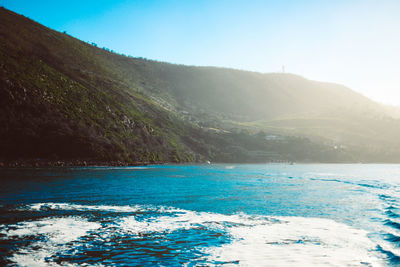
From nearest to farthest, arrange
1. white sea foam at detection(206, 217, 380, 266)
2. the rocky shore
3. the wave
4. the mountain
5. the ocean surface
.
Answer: the ocean surface → white sea foam at detection(206, 217, 380, 266) → the wave → the rocky shore → the mountain

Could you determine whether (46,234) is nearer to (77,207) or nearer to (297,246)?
(77,207)

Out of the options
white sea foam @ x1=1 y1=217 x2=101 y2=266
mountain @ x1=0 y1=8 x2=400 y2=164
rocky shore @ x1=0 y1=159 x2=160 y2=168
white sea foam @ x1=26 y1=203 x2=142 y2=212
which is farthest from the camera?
mountain @ x1=0 y1=8 x2=400 y2=164

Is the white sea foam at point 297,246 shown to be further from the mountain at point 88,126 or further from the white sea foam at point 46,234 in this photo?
the mountain at point 88,126

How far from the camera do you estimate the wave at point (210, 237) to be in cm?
1399

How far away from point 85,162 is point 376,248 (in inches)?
3096

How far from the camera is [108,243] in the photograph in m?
15.7

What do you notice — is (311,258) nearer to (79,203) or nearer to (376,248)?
(376,248)

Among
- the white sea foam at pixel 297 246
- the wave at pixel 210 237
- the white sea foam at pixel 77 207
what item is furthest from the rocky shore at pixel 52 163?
the white sea foam at pixel 297 246

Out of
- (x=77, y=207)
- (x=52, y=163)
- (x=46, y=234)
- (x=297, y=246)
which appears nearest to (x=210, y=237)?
(x=297, y=246)

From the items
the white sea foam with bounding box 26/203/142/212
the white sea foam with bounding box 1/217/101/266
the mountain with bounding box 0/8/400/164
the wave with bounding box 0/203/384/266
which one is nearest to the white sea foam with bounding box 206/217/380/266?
the wave with bounding box 0/203/384/266

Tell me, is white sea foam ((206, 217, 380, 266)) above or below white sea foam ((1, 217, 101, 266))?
below

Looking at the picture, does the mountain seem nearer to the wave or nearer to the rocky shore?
the rocky shore

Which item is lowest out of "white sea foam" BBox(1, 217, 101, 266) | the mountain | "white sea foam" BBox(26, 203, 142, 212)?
"white sea foam" BBox(26, 203, 142, 212)

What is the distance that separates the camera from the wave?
13992 mm
